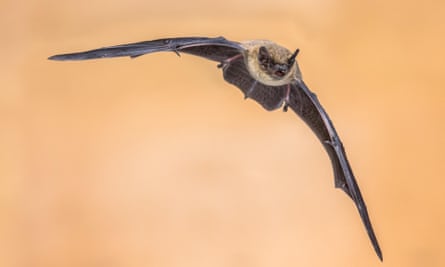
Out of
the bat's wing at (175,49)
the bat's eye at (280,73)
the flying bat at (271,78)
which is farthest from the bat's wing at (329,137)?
the bat's wing at (175,49)

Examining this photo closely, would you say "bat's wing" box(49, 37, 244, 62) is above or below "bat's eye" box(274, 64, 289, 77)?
above

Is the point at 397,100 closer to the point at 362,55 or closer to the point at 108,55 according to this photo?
the point at 362,55

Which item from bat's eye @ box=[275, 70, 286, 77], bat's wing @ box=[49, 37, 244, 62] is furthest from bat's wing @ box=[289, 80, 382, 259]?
bat's wing @ box=[49, 37, 244, 62]

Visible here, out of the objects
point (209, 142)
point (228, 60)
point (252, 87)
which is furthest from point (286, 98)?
point (209, 142)

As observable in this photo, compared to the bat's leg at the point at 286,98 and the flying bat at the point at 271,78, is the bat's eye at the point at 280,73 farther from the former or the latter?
the bat's leg at the point at 286,98

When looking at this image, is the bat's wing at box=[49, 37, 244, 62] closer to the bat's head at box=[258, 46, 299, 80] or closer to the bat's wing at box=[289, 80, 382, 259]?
the bat's head at box=[258, 46, 299, 80]

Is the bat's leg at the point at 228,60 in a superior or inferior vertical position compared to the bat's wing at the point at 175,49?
inferior

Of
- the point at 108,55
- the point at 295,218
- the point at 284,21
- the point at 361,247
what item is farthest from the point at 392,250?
the point at 108,55
